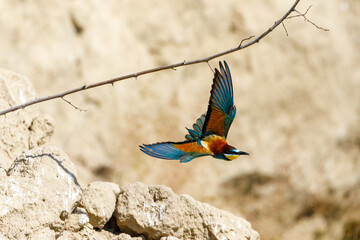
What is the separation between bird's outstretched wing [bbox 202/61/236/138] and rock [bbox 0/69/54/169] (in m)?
0.95

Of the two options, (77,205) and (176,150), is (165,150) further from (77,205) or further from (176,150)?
(77,205)

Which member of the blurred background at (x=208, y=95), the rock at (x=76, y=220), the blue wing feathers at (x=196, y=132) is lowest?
the rock at (x=76, y=220)

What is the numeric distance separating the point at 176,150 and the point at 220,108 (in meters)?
0.26

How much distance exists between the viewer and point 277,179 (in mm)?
6516

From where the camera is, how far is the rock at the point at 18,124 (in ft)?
9.41

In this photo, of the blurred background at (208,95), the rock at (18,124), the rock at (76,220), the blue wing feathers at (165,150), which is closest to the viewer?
the blue wing feathers at (165,150)

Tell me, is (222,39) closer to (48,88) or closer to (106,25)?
(106,25)

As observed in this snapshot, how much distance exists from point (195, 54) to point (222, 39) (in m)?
0.35

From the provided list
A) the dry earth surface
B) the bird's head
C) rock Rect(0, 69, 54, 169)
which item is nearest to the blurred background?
rock Rect(0, 69, 54, 169)

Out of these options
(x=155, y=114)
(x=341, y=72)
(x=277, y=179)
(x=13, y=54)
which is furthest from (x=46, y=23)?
(x=341, y=72)

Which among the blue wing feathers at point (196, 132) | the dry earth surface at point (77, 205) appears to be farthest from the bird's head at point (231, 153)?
the dry earth surface at point (77, 205)

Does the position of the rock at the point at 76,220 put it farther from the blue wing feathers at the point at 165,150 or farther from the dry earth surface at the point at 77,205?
the blue wing feathers at the point at 165,150

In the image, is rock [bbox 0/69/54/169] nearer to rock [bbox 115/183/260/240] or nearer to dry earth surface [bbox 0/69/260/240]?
dry earth surface [bbox 0/69/260/240]

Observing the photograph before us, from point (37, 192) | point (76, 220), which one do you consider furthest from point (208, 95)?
point (37, 192)
